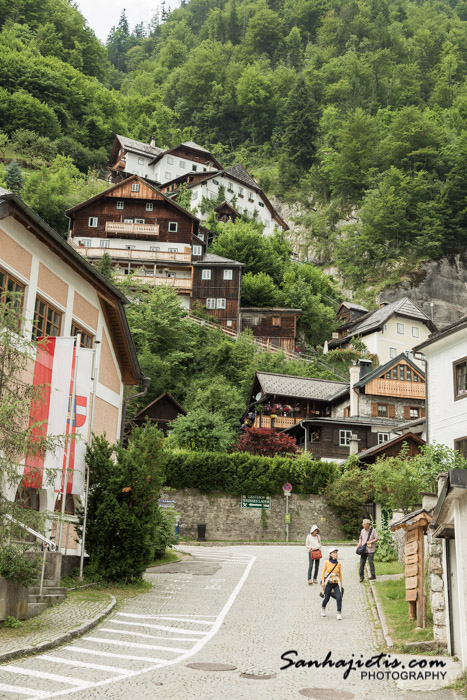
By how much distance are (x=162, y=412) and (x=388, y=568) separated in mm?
28439

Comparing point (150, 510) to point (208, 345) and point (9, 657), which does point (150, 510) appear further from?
point (208, 345)

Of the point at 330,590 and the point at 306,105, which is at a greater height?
the point at 306,105

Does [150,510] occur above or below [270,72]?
below

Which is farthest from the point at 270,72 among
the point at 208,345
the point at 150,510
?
the point at 150,510

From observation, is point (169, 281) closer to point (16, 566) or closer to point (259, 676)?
point (16, 566)

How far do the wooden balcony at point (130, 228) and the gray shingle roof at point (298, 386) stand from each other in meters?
24.1

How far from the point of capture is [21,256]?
16.9 metres

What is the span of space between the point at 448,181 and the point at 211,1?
107943mm

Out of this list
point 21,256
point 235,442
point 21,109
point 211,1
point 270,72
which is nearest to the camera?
point 21,256

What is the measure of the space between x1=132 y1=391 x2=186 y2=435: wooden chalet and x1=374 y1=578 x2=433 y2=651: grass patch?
99.2ft

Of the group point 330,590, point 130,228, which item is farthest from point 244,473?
point 130,228

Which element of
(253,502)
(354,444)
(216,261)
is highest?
(216,261)

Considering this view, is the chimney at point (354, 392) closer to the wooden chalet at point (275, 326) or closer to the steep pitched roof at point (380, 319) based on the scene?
the steep pitched roof at point (380, 319)

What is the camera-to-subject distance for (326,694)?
8.62 meters
